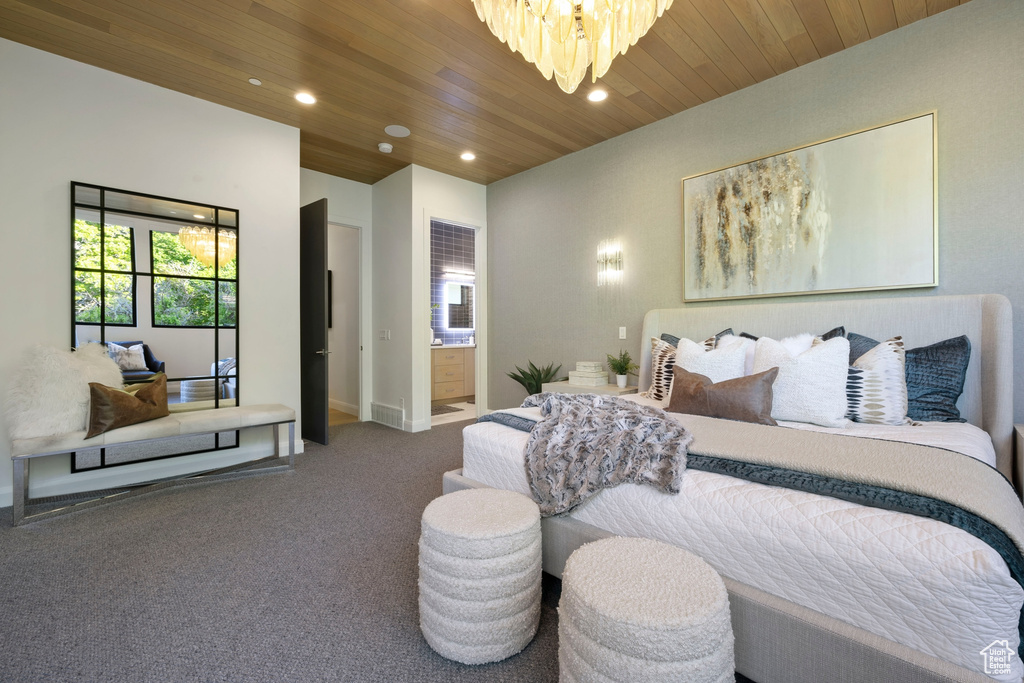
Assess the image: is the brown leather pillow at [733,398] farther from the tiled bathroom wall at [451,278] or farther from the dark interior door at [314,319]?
the tiled bathroom wall at [451,278]

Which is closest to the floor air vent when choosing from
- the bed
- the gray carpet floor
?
the gray carpet floor

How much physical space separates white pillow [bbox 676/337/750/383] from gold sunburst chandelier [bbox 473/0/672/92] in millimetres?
1577

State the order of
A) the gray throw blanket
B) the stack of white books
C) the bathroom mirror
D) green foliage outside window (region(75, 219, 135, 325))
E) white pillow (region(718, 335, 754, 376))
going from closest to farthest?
the gray throw blanket → white pillow (region(718, 335, 754, 376)) → green foliage outside window (region(75, 219, 135, 325)) → the stack of white books → the bathroom mirror

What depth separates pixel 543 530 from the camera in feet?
5.55

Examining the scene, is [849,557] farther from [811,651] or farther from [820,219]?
[820,219]

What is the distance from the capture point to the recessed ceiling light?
145 inches

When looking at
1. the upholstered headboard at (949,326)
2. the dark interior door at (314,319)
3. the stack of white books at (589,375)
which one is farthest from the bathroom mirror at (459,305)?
the upholstered headboard at (949,326)

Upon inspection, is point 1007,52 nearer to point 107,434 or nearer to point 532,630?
point 532,630

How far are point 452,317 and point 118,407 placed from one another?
4472mm

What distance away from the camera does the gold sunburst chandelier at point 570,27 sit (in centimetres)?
182

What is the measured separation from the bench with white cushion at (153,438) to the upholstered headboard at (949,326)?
326 centimetres

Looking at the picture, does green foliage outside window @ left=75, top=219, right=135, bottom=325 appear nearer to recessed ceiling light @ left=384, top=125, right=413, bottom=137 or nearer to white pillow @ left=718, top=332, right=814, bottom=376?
recessed ceiling light @ left=384, top=125, right=413, bottom=137

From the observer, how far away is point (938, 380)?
220cm

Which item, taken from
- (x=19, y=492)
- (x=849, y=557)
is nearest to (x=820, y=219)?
(x=849, y=557)
